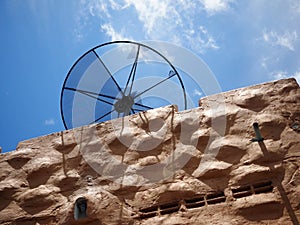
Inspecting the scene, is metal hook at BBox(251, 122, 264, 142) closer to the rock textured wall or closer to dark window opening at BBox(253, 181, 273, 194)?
the rock textured wall

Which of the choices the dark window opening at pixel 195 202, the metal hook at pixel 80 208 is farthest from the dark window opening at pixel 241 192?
the metal hook at pixel 80 208

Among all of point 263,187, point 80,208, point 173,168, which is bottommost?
point 263,187

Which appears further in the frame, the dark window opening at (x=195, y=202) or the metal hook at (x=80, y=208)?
the metal hook at (x=80, y=208)

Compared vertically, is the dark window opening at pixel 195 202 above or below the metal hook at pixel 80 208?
below

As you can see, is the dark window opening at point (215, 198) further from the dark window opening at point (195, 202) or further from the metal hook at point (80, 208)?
the metal hook at point (80, 208)

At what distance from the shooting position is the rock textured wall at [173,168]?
2443 mm

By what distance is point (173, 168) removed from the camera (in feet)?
9.14

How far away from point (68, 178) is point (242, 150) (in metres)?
1.83

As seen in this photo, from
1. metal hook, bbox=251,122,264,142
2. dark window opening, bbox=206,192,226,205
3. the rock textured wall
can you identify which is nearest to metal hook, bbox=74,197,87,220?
the rock textured wall

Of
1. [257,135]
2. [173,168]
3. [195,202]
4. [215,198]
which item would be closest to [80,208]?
[173,168]

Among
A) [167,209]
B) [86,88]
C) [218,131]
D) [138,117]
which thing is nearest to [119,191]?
[167,209]

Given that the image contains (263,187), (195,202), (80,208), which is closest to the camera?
(263,187)

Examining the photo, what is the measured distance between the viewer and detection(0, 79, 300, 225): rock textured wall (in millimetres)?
2443

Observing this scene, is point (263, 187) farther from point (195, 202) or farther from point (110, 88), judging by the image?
point (110, 88)
